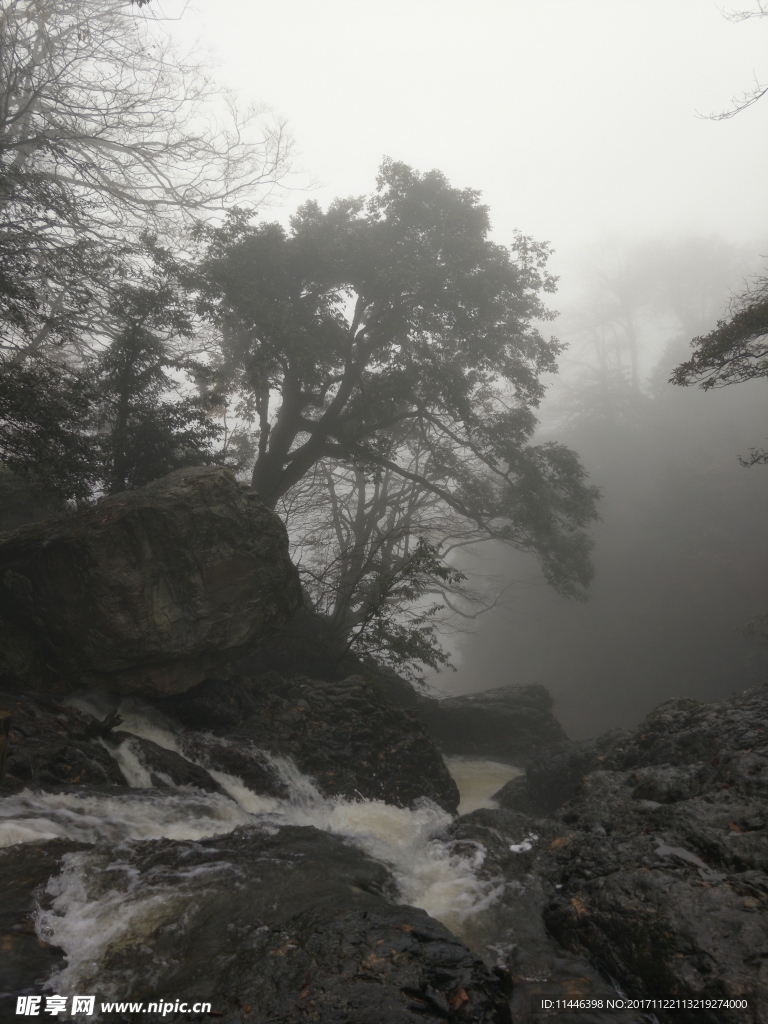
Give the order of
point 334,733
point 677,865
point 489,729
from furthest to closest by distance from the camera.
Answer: point 489,729
point 334,733
point 677,865

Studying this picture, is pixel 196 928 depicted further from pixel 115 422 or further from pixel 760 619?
pixel 760 619

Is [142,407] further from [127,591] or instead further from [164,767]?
[164,767]

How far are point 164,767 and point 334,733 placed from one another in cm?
285

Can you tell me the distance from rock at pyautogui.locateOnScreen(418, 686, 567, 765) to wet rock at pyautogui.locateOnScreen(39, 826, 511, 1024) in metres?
9.98

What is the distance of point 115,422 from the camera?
993 cm

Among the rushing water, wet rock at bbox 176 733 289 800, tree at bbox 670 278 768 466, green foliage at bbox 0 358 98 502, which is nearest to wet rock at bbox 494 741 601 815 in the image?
the rushing water

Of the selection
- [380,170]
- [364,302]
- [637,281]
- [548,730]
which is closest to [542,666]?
[548,730]

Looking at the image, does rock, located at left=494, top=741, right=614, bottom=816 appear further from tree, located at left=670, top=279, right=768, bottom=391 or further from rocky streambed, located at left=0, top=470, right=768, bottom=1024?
tree, located at left=670, top=279, right=768, bottom=391

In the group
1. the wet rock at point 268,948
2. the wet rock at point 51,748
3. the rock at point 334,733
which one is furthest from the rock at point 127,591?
the wet rock at point 268,948

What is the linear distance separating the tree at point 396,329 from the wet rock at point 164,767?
722 centimetres

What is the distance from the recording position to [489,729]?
14336 mm

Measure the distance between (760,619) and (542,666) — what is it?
13.7 m

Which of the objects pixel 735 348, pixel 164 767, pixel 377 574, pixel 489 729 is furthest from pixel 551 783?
pixel 735 348

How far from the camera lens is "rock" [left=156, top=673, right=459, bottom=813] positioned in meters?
8.10
